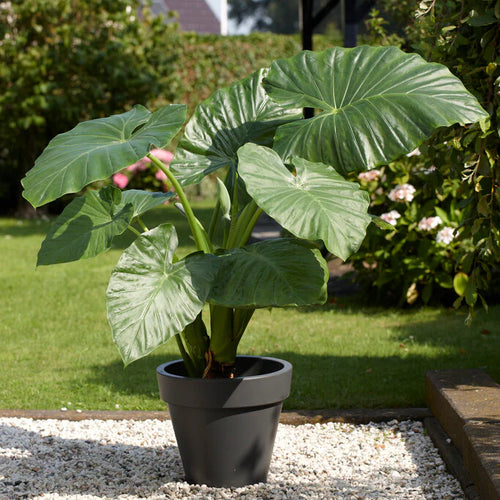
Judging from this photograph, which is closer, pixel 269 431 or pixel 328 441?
pixel 269 431

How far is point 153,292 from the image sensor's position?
182 centimetres

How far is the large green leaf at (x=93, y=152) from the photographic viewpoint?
1.76 metres

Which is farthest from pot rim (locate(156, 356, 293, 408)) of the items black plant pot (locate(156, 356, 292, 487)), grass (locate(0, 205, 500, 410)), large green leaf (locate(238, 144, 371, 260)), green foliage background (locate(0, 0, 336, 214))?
green foliage background (locate(0, 0, 336, 214))

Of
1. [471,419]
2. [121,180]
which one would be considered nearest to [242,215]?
[471,419]

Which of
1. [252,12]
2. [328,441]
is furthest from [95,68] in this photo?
[252,12]

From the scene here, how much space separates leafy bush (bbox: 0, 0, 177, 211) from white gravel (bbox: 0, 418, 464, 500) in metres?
6.54

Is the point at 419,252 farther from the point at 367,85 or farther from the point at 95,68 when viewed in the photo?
the point at 95,68

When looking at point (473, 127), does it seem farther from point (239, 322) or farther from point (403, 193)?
point (403, 193)

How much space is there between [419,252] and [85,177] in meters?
2.93

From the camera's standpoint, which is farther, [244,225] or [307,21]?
[307,21]

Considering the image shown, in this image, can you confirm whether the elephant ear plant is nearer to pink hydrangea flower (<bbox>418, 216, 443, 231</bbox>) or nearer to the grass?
the grass

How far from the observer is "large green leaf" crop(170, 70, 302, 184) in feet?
7.36

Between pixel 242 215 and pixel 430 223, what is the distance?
7.58ft

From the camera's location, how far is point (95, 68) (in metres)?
8.85
